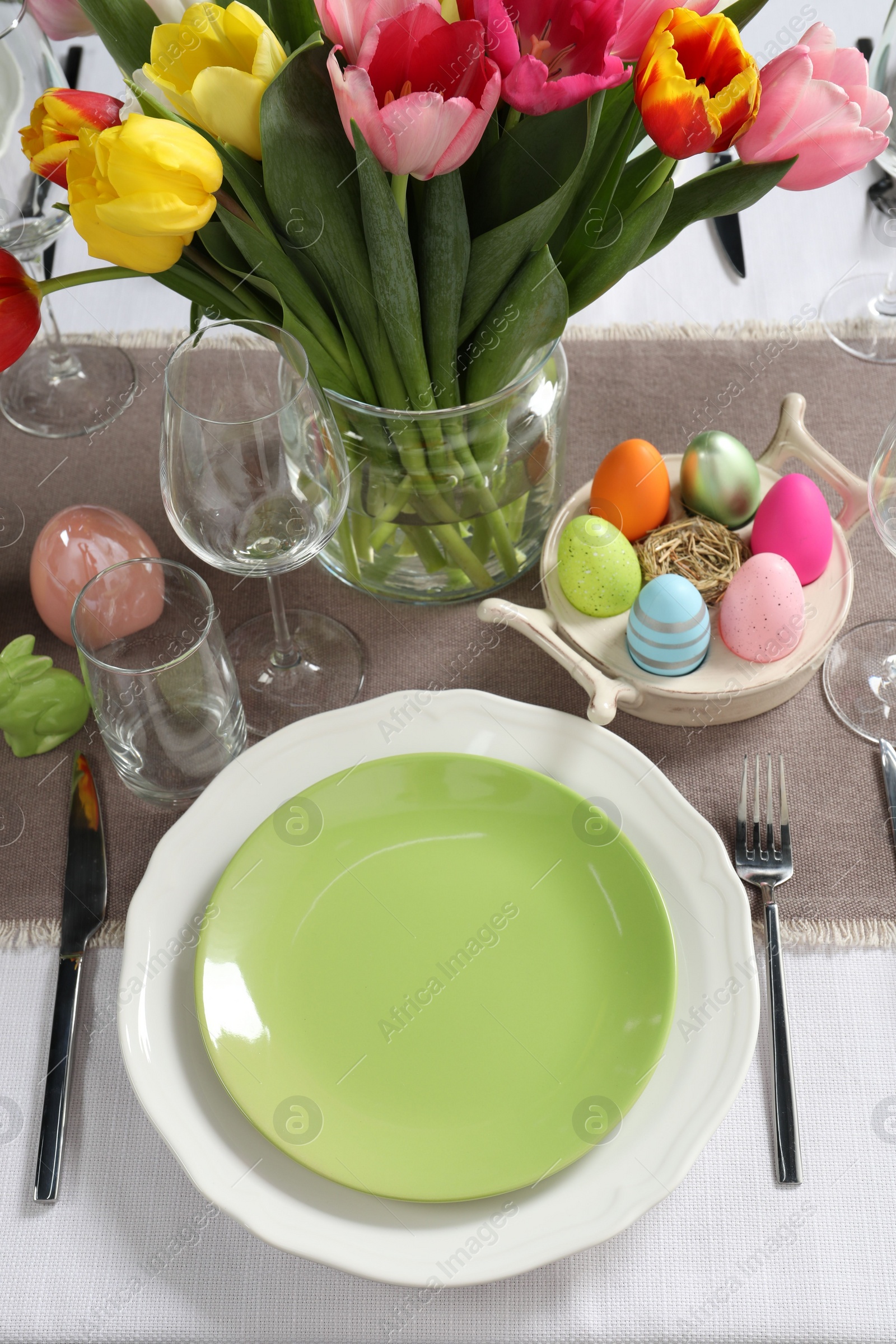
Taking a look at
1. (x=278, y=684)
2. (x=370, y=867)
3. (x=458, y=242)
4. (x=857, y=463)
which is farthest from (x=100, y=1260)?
(x=857, y=463)

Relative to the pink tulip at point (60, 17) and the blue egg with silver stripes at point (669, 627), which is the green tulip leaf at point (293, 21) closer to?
the pink tulip at point (60, 17)

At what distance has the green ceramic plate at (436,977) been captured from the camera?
0.52 metres

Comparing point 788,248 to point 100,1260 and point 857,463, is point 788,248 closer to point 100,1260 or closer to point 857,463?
point 857,463

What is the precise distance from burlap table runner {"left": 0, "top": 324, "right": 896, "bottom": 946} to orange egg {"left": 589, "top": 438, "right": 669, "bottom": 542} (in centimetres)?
8

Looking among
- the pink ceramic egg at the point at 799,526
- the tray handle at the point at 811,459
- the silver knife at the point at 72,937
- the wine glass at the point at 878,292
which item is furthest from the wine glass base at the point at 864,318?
the silver knife at the point at 72,937

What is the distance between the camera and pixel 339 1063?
1.80 feet

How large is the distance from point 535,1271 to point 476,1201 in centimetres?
7

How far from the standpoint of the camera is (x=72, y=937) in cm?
62

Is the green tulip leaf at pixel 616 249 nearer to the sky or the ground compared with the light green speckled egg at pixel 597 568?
nearer to the sky

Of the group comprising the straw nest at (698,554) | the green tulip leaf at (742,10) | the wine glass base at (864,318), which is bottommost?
the straw nest at (698,554)

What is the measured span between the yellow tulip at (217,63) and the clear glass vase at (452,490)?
0.56ft


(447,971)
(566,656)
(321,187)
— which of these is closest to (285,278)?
(321,187)

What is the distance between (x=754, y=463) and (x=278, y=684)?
0.36 meters

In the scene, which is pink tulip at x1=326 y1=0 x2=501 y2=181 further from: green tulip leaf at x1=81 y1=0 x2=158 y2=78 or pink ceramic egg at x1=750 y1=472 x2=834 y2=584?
pink ceramic egg at x1=750 y1=472 x2=834 y2=584
